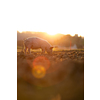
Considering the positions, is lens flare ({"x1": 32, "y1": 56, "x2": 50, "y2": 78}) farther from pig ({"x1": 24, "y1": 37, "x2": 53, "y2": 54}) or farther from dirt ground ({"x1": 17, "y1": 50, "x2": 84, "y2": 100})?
pig ({"x1": 24, "y1": 37, "x2": 53, "y2": 54})

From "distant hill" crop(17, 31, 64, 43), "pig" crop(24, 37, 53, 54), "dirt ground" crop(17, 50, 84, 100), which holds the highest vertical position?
"distant hill" crop(17, 31, 64, 43)

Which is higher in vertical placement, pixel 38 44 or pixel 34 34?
pixel 34 34

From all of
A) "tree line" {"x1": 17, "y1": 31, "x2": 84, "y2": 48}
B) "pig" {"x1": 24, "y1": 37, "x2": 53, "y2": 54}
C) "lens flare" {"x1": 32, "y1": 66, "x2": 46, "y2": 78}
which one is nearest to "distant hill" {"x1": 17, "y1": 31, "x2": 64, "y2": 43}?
"tree line" {"x1": 17, "y1": 31, "x2": 84, "y2": 48}

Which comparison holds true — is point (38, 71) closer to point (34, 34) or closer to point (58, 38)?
point (34, 34)

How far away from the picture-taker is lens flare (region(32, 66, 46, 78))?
2.64 metres

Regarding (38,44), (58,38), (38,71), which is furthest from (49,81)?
(38,44)

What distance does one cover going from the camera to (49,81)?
2602 mm

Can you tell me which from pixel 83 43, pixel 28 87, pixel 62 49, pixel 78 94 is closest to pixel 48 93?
pixel 28 87

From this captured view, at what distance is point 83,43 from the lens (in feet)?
13.1

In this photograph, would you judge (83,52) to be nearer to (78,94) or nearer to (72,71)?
(72,71)

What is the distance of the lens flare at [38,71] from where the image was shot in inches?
104

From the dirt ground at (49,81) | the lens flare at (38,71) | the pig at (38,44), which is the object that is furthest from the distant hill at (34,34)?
the lens flare at (38,71)

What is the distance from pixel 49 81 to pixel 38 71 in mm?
374

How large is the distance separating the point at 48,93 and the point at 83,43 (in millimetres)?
2361
